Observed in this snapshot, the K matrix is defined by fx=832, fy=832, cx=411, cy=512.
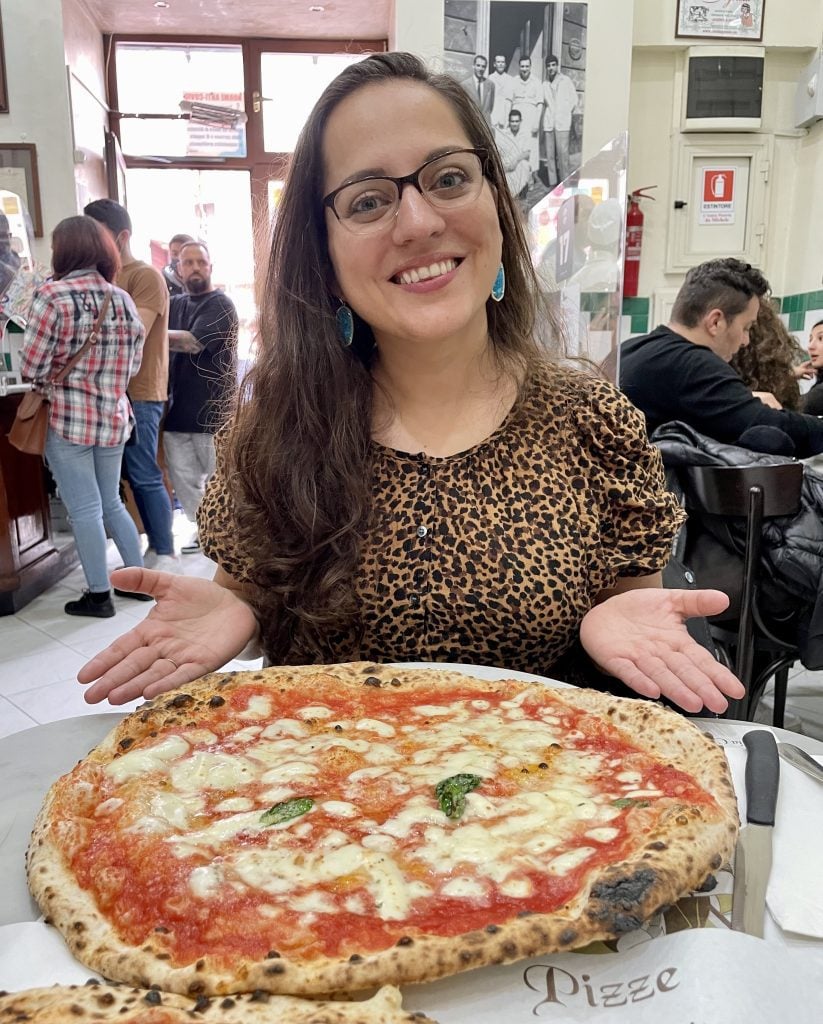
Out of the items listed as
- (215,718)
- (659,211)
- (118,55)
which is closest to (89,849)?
(215,718)

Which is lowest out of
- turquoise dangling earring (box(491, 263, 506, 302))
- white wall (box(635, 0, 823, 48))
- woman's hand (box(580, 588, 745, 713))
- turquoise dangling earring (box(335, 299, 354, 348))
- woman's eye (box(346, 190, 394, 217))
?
woman's hand (box(580, 588, 745, 713))

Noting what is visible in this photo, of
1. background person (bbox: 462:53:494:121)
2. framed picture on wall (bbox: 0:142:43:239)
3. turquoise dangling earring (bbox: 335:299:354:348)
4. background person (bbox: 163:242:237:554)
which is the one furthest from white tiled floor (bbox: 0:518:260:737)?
background person (bbox: 462:53:494:121)

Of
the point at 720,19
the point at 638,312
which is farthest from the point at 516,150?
the point at 720,19

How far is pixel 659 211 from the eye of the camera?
554cm

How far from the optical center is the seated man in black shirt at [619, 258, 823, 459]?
293 centimetres

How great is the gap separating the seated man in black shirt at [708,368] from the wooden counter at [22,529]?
280 cm

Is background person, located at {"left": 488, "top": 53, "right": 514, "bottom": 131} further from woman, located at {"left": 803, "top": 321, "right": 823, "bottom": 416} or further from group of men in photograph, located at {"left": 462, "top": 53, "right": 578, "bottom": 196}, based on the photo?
woman, located at {"left": 803, "top": 321, "right": 823, "bottom": 416}

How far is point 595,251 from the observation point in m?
2.75

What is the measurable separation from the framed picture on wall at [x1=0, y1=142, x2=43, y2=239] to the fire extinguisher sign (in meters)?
4.33

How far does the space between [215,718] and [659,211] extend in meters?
5.39

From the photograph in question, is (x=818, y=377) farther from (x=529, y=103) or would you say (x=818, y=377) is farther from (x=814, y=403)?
(x=529, y=103)

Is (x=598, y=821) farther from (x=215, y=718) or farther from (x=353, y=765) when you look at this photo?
(x=215, y=718)

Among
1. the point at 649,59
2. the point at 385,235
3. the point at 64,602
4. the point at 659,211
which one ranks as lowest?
the point at 64,602

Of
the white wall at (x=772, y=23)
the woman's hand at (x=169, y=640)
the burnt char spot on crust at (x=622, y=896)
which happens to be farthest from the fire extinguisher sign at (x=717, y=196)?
the burnt char spot on crust at (x=622, y=896)
